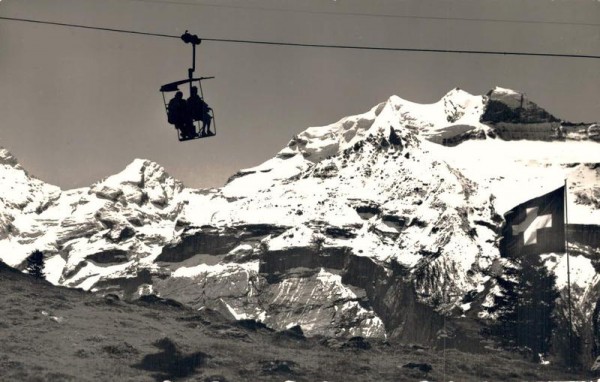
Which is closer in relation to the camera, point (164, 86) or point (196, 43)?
point (196, 43)

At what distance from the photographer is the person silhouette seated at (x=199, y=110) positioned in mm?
66312

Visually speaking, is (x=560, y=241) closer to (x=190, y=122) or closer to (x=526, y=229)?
(x=526, y=229)

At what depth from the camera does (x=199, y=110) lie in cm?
6650

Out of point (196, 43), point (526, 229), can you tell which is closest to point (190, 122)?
point (196, 43)

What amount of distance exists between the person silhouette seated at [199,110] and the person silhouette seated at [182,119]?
0.38 metres

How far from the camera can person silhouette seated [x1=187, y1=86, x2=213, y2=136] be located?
6631 centimetres

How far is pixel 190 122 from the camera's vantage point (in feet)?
218

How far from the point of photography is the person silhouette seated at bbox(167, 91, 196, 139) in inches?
2606

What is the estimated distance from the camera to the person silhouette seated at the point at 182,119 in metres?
66.2

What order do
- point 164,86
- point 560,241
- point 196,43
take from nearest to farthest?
point 196,43
point 164,86
point 560,241

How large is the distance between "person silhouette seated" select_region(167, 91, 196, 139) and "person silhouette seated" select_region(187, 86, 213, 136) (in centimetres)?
38

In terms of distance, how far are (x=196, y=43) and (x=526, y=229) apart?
463ft

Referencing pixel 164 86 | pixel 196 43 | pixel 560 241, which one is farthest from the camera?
pixel 560 241

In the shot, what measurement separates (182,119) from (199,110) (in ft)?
4.11
